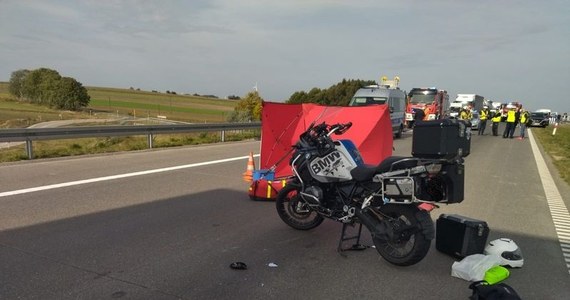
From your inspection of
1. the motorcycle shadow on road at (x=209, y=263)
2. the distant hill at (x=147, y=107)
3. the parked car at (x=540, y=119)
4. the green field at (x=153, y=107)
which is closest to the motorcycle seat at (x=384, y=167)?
the motorcycle shadow on road at (x=209, y=263)

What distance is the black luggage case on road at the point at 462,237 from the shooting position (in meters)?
5.13

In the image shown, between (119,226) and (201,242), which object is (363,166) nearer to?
(201,242)

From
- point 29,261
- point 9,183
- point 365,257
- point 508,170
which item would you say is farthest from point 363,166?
point 508,170

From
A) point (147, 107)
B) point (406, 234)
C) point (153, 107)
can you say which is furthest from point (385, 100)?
point (153, 107)

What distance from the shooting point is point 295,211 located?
6188 millimetres

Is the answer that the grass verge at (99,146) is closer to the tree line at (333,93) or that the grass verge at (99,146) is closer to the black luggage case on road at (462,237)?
the black luggage case on road at (462,237)

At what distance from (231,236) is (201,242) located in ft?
1.40

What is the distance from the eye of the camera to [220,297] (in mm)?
3990

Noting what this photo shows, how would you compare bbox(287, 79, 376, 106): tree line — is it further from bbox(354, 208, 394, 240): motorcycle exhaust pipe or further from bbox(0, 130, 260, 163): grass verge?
bbox(354, 208, 394, 240): motorcycle exhaust pipe

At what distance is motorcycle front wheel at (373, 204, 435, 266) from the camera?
15.7 feet

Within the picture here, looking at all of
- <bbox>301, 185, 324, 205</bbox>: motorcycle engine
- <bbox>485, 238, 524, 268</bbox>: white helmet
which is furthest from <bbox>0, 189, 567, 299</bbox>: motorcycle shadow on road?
<bbox>301, 185, 324, 205</bbox>: motorcycle engine

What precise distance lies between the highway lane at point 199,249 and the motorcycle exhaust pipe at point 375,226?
0.33 m

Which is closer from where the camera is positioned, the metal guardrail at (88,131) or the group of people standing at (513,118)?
the metal guardrail at (88,131)

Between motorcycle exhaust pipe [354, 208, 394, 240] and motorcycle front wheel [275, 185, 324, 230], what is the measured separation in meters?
0.92
